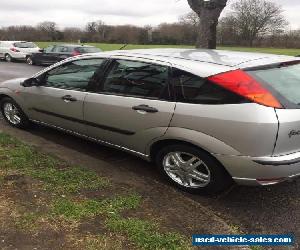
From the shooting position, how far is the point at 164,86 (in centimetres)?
422

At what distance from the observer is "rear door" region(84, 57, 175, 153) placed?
166 inches

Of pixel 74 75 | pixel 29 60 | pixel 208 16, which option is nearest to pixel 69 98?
pixel 74 75

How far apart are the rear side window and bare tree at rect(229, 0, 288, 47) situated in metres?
58.2

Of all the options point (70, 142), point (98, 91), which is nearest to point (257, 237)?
point (98, 91)

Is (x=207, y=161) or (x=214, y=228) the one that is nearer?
(x=214, y=228)

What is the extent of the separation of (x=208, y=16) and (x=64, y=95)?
1047 cm

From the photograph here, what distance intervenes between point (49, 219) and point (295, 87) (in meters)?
2.55

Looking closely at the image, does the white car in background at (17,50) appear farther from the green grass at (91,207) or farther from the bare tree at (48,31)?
the bare tree at (48,31)

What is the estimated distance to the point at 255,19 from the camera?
62.2m

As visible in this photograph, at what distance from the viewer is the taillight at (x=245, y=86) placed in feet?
11.9

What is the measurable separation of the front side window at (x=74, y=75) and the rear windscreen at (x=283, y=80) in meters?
1.98

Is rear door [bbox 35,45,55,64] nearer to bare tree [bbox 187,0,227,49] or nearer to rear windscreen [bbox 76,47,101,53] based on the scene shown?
rear windscreen [bbox 76,47,101,53]

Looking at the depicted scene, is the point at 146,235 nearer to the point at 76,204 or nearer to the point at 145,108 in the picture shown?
the point at 76,204

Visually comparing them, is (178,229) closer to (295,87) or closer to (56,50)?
(295,87)
